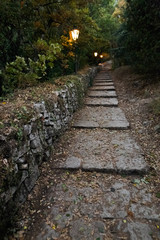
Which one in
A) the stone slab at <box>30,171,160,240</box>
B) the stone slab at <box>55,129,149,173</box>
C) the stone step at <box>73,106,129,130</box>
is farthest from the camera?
the stone step at <box>73,106,129,130</box>

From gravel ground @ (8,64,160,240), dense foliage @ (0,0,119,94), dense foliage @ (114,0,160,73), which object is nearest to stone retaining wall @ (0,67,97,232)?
gravel ground @ (8,64,160,240)

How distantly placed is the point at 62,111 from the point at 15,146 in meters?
1.87

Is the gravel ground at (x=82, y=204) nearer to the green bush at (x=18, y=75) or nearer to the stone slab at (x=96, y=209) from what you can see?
the stone slab at (x=96, y=209)

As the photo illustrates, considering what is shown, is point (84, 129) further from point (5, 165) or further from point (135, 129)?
point (5, 165)

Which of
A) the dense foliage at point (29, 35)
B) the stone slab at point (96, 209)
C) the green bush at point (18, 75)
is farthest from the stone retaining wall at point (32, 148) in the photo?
the dense foliage at point (29, 35)

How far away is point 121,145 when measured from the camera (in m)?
2.93

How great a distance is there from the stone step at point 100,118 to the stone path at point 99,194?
52 cm

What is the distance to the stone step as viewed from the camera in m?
3.80

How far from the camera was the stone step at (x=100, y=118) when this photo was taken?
3800mm

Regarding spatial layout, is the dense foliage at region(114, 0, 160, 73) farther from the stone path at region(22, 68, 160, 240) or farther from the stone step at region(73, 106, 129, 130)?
the stone path at region(22, 68, 160, 240)

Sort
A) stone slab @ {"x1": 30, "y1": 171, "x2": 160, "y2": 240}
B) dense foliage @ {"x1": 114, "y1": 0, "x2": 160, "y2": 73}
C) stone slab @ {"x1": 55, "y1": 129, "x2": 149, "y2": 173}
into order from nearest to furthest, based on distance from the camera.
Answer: stone slab @ {"x1": 30, "y1": 171, "x2": 160, "y2": 240}, stone slab @ {"x1": 55, "y1": 129, "x2": 149, "y2": 173}, dense foliage @ {"x1": 114, "y1": 0, "x2": 160, "y2": 73}

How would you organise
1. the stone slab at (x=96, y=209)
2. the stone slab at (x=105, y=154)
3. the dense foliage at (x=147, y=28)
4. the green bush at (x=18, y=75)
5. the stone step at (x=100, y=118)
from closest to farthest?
the stone slab at (x=96, y=209)
the stone slab at (x=105, y=154)
the green bush at (x=18, y=75)
the stone step at (x=100, y=118)
the dense foliage at (x=147, y=28)

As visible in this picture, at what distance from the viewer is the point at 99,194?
6.29ft

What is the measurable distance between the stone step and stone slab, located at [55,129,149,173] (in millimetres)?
375
